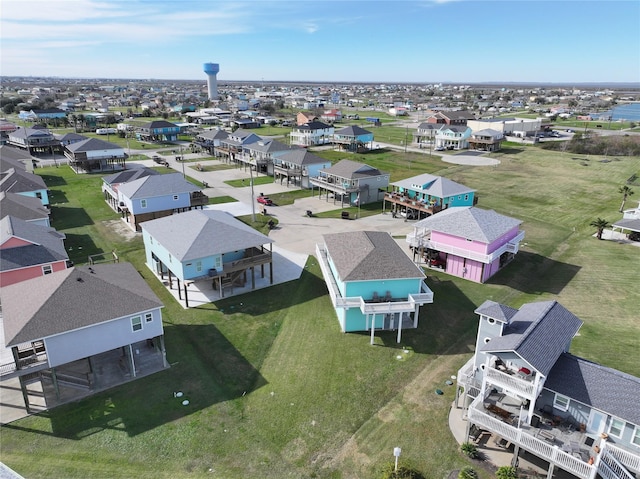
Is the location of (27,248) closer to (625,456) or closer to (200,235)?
(200,235)

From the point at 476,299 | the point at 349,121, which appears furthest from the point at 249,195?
the point at 349,121

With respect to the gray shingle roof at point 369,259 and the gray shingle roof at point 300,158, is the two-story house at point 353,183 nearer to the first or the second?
the gray shingle roof at point 300,158

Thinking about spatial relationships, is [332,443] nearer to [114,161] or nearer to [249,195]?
[249,195]

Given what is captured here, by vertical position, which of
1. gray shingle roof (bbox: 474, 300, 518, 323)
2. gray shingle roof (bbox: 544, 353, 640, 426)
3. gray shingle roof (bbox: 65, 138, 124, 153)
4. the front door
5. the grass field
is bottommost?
the grass field

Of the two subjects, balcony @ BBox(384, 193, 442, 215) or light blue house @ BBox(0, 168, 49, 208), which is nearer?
balcony @ BBox(384, 193, 442, 215)

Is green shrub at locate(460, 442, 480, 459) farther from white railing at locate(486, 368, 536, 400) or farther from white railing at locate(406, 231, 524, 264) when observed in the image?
white railing at locate(406, 231, 524, 264)

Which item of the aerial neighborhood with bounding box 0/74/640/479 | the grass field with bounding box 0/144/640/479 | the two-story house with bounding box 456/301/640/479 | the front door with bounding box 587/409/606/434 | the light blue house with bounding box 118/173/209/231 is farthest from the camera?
the light blue house with bounding box 118/173/209/231

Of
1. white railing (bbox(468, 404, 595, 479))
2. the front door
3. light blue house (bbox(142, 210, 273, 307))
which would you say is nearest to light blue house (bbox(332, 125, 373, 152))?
light blue house (bbox(142, 210, 273, 307))
